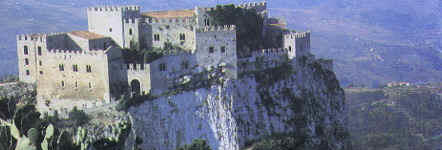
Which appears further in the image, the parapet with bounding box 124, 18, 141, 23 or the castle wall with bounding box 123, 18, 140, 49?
the parapet with bounding box 124, 18, 141, 23

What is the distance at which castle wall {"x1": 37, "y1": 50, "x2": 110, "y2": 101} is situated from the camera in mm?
83812

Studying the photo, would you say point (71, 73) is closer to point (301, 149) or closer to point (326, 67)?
point (301, 149)

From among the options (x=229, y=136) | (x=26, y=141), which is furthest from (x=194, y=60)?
(x=26, y=141)

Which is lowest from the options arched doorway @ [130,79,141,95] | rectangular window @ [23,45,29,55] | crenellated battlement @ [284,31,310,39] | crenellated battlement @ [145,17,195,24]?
arched doorway @ [130,79,141,95]

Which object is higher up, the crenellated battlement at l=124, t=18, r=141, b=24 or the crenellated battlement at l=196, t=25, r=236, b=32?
the crenellated battlement at l=124, t=18, r=141, b=24

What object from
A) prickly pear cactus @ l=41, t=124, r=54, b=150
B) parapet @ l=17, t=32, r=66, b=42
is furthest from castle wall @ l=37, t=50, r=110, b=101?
prickly pear cactus @ l=41, t=124, r=54, b=150

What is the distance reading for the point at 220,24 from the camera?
94.6 m

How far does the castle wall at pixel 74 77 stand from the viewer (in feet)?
275

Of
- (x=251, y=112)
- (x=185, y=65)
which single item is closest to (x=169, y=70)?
(x=185, y=65)

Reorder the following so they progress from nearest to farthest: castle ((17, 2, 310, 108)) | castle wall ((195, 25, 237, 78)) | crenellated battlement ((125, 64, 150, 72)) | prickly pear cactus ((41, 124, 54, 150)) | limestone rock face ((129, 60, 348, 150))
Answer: prickly pear cactus ((41, 124, 54, 150)) < crenellated battlement ((125, 64, 150, 72)) < castle ((17, 2, 310, 108)) < limestone rock face ((129, 60, 348, 150)) < castle wall ((195, 25, 237, 78))

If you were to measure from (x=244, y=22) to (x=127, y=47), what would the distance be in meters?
16.7

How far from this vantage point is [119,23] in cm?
9231

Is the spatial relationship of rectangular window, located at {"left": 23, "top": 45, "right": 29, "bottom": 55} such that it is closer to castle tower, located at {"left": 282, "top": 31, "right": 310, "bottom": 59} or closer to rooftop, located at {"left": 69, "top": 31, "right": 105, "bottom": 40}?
rooftop, located at {"left": 69, "top": 31, "right": 105, "bottom": 40}

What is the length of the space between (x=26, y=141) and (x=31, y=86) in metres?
56.4
